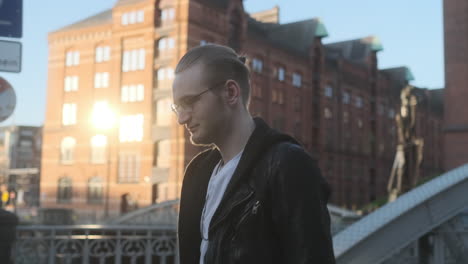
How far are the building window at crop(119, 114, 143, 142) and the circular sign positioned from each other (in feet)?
94.7

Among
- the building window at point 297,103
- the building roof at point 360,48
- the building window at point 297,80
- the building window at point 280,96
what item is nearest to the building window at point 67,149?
the building window at point 280,96

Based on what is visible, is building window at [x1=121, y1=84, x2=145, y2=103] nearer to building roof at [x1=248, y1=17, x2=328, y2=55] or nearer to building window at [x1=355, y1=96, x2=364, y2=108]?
building roof at [x1=248, y1=17, x2=328, y2=55]

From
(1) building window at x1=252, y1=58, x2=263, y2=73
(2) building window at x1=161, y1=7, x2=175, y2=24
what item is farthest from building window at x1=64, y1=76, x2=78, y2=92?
(1) building window at x1=252, y1=58, x2=263, y2=73

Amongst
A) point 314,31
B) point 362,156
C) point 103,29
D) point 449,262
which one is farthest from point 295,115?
point 449,262

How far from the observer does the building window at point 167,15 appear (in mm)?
32388

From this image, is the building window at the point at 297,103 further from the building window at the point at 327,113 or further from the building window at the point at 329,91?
the building window at the point at 329,91

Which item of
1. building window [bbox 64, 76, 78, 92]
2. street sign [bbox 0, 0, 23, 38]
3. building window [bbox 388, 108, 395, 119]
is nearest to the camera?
street sign [bbox 0, 0, 23, 38]

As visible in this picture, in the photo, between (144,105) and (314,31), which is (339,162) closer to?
(314,31)

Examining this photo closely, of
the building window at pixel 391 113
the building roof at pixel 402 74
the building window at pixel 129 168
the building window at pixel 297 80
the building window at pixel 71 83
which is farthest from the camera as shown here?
the building roof at pixel 402 74

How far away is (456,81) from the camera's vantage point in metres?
14.0

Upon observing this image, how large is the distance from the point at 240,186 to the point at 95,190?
3431cm

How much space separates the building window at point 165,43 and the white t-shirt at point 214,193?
102 feet

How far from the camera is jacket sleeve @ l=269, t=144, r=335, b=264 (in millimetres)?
1363

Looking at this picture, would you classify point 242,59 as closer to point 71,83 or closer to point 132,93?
point 132,93
